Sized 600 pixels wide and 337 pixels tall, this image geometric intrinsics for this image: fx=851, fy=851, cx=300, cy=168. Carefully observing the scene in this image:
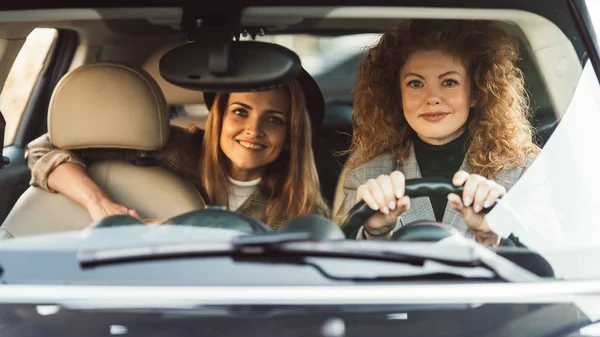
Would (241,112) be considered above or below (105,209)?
above

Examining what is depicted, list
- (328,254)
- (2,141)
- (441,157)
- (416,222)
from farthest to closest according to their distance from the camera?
(2,141), (441,157), (416,222), (328,254)

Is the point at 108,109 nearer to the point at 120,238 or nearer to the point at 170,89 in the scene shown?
the point at 170,89

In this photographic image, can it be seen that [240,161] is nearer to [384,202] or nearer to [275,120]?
[275,120]

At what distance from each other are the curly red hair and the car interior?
0.04 meters

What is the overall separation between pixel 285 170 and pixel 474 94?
0.60 metres

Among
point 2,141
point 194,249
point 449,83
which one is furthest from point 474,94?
point 2,141

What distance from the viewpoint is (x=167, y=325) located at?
1.74 m

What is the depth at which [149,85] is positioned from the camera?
8.30ft

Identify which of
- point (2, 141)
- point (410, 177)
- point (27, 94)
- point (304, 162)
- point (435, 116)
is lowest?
point (2, 141)

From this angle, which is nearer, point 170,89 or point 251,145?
point 170,89

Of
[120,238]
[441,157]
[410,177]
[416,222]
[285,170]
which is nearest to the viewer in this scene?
[120,238]

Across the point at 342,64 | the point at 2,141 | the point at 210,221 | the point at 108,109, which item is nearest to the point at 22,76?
the point at 2,141

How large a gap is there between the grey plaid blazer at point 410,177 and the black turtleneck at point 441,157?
0.02 metres

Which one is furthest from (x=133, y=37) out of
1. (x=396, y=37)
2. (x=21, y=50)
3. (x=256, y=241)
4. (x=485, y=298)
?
(x=485, y=298)
